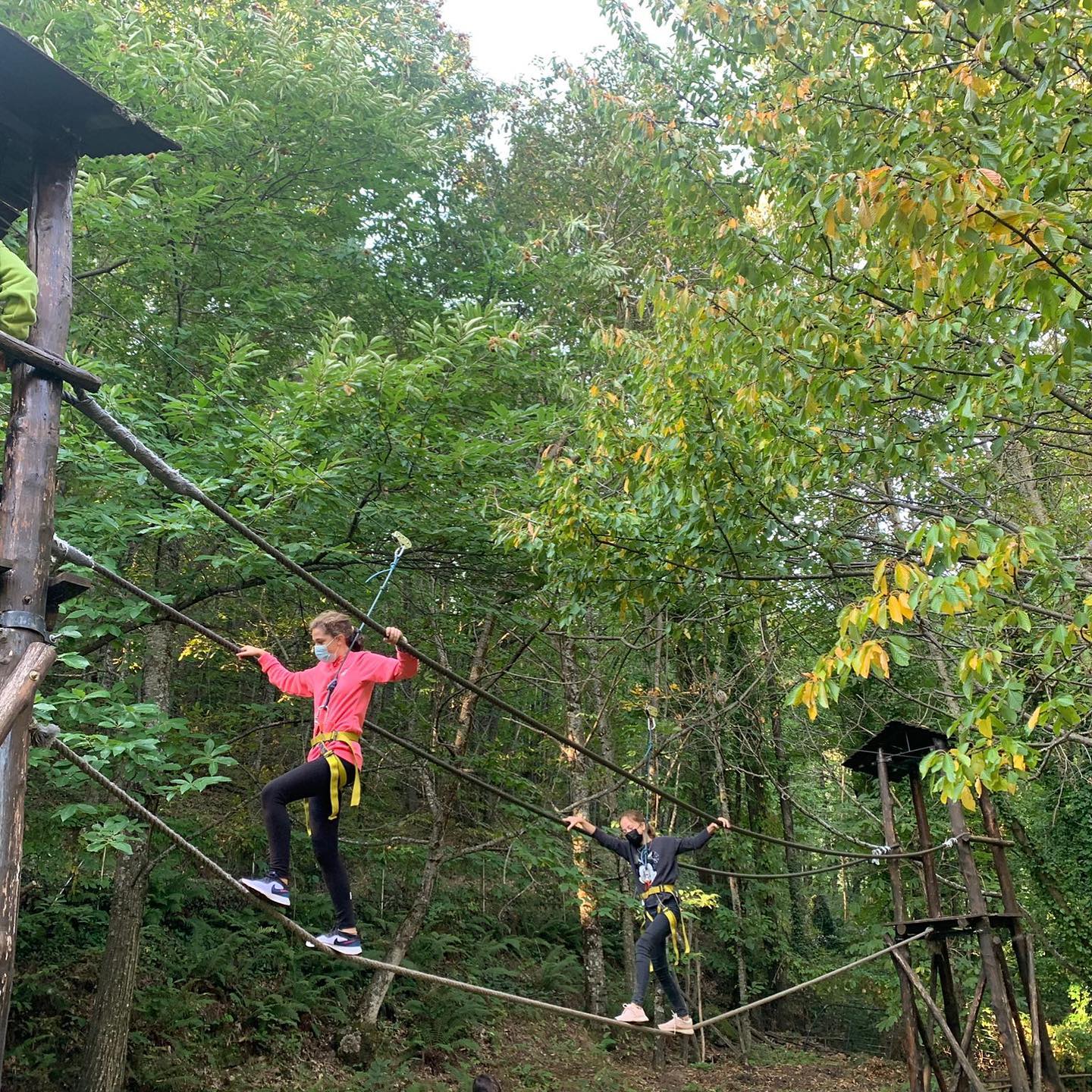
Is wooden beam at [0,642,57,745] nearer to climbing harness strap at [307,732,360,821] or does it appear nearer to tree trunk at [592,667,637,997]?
climbing harness strap at [307,732,360,821]

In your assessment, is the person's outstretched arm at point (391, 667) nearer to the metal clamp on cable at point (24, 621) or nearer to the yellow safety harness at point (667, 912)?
the metal clamp on cable at point (24, 621)

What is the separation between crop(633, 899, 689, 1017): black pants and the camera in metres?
5.37

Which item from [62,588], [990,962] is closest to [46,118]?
[62,588]

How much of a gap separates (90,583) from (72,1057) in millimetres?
7773

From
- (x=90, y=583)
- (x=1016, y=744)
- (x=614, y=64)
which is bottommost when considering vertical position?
(x=1016, y=744)

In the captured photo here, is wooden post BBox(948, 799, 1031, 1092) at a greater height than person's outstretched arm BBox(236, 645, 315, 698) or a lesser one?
lesser

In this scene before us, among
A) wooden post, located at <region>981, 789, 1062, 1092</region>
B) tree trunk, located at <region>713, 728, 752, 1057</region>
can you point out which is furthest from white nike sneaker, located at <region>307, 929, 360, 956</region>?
tree trunk, located at <region>713, 728, 752, 1057</region>

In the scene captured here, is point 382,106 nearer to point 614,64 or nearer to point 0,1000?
point 614,64

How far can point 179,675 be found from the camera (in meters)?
12.9

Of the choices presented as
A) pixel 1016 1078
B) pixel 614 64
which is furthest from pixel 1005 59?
pixel 614 64

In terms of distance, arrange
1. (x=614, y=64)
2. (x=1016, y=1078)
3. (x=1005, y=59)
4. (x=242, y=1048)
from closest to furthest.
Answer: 1. (x=1005, y=59)
2. (x=1016, y=1078)
3. (x=242, y=1048)
4. (x=614, y=64)

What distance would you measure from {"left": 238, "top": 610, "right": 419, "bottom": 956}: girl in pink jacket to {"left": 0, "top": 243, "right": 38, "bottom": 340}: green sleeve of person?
1.55m

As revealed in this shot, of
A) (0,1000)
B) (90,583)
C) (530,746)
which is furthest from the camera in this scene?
(530,746)

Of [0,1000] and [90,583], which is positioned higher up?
[90,583]
